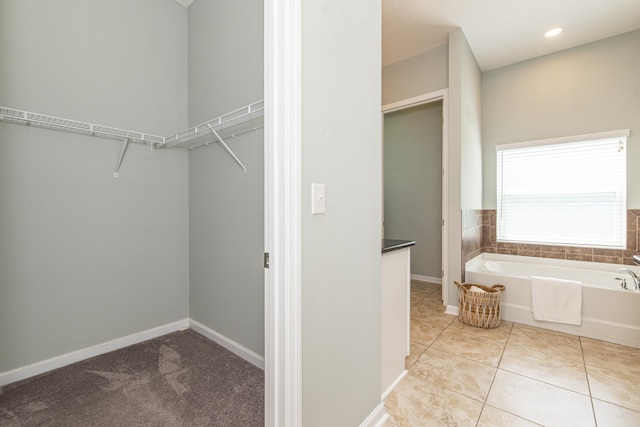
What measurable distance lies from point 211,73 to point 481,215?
3463 millimetres

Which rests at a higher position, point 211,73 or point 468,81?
point 468,81

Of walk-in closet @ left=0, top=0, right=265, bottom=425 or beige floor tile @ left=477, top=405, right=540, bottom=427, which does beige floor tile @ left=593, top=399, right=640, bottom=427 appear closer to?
beige floor tile @ left=477, top=405, right=540, bottom=427

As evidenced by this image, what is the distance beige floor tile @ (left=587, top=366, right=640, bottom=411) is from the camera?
156cm

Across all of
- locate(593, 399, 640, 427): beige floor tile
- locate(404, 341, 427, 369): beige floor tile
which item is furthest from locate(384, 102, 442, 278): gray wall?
locate(593, 399, 640, 427): beige floor tile

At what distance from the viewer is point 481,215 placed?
11.9 ft

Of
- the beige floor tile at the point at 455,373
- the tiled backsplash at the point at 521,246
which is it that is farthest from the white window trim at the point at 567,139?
the beige floor tile at the point at 455,373

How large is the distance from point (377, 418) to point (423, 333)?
124 centimetres

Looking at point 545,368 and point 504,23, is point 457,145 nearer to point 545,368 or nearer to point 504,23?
point 504,23

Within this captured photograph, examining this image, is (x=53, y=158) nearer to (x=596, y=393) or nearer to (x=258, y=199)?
(x=258, y=199)

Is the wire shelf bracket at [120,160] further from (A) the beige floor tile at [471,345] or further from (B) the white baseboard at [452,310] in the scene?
(B) the white baseboard at [452,310]

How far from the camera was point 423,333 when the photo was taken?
8.11 feet

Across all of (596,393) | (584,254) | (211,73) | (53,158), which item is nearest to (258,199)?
(211,73)

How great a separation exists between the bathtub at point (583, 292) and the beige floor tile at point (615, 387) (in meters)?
0.63

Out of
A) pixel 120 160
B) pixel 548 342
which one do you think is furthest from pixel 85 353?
pixel 548 342
